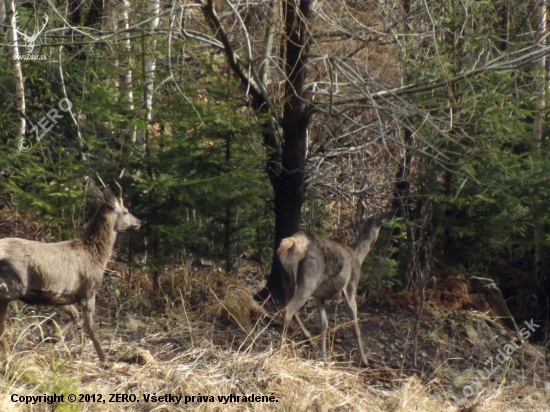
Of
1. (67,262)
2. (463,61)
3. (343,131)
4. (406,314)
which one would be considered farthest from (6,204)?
(463,61)

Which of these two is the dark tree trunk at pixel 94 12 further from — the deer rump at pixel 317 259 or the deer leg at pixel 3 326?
the deer leg at pixel 3 326

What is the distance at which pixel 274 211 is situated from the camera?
38.4 feet

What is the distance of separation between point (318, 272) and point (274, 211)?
6.06 feet

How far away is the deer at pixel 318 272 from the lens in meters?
9.92

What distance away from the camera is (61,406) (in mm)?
7500

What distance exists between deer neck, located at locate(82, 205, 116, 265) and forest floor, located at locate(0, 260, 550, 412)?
2.91ft

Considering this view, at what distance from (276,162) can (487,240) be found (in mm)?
3021

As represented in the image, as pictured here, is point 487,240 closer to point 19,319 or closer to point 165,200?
point 165,200

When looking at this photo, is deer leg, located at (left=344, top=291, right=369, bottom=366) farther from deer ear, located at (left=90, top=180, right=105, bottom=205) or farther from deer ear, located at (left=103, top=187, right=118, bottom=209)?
deer ear, located at (left=90, top=180, right=105, bottom=205)

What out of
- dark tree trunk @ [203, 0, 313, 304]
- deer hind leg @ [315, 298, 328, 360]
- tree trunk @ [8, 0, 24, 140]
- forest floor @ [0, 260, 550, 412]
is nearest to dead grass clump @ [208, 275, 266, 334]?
forest floor @ [0, 260, 550, 412]

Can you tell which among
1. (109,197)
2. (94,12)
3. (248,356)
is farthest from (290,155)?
(94,12)

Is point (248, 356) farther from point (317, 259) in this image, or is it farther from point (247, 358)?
point (317, 259)

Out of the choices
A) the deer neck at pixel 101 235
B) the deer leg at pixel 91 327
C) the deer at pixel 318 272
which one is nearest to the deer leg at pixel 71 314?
the deer leg at pixel 91 327

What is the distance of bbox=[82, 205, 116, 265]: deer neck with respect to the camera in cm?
916
